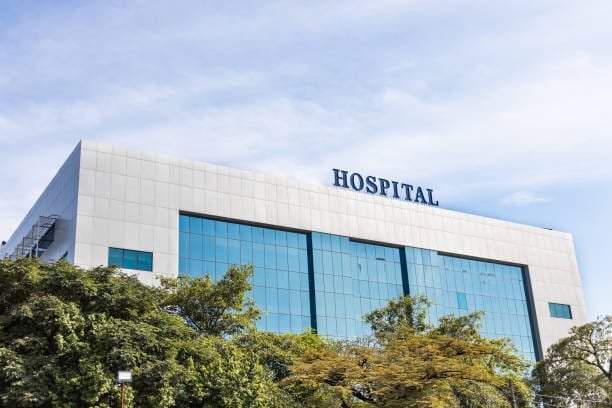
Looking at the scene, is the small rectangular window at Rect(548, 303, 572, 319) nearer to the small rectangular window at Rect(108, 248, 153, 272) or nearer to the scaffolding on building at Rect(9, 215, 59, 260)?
the small rectangular window at Rect(108, 248, 153, 272)

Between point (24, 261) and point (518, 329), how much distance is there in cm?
3920

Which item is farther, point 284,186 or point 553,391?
point 284,186

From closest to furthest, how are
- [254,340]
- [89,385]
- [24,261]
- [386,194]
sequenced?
[89,385]
[24,261]
[254,340]
[386,194]

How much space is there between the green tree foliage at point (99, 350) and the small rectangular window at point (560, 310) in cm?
3591

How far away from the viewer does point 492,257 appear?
177 ft

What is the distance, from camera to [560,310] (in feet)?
185

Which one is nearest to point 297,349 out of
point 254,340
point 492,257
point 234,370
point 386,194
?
point 254,340

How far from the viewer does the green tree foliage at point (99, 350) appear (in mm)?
21469

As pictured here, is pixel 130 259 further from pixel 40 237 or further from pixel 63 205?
pixel 40 237

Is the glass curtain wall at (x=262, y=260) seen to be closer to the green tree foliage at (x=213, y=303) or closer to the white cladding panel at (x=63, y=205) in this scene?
the white cladding panel at (x=63, y=205)

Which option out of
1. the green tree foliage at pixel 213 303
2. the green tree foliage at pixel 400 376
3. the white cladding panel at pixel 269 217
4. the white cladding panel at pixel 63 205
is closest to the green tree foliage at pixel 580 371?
the green tree foliage at pixel 400 376

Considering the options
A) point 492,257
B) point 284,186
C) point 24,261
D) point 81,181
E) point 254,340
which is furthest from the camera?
point 492,257

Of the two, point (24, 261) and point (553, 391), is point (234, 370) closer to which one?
point (24, 261)

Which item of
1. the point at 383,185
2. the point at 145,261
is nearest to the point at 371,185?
the point at 383,185
